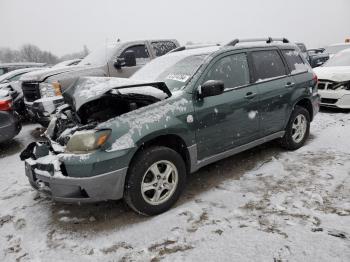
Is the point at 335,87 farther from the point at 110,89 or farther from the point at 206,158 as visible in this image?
the point at 110,89

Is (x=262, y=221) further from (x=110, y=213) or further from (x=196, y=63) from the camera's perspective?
(x=196, y=63)

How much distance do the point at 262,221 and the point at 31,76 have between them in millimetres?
5985

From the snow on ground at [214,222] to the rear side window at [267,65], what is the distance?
1273 millimetres

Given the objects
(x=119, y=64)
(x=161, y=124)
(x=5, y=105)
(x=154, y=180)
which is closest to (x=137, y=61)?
(x=119, y=64)

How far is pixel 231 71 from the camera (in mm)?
4109

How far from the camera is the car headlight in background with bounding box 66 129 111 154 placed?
3.03m

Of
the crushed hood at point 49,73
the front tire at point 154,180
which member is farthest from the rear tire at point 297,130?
the crushed hood at point 49,73

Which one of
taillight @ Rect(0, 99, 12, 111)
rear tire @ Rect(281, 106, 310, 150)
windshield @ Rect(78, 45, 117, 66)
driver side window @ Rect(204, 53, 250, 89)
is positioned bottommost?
rear tire @ Rect(281, 106, 310, 150)

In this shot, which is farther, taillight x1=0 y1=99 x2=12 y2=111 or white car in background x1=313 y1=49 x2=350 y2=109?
white car in background x1=313 y1=49 x2=350 y2=109

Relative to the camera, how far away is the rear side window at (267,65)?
14.5ft

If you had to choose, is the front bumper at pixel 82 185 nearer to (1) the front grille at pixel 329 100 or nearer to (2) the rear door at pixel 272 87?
(2) the rear door at pixel 272 87

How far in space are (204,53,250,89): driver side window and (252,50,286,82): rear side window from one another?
22cm

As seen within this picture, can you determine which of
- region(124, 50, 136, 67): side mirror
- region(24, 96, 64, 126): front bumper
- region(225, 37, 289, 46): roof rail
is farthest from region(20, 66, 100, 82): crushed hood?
region(225, 37, 289, 46): roof rail

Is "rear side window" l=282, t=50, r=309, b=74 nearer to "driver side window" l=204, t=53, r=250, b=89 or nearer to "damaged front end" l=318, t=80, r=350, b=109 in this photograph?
"driver side window" l=204, t=53, r=250, b=89
